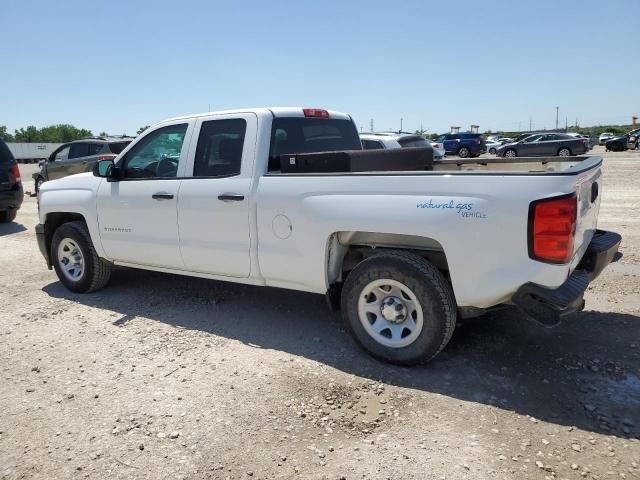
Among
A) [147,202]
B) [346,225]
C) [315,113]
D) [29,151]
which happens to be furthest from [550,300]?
[29,151]

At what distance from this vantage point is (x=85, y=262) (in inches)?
226

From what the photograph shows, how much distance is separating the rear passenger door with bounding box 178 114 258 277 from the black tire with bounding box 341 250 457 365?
108 cm

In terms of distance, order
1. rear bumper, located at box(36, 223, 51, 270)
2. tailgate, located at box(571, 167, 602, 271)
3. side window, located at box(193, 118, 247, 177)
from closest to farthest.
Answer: tailgate, located at box(571, 167, 602, 271) < side window, located at box(193, 118, 247, 177) < rear bumper, located at box(36, 223, 51, 270)

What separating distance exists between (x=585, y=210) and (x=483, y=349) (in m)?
1.30

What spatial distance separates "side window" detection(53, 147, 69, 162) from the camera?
1510 cm

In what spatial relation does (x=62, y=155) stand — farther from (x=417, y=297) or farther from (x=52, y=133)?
(x=52, y=133)

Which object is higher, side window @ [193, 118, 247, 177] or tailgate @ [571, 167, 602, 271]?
side window @ [193, 118, 247, 177]

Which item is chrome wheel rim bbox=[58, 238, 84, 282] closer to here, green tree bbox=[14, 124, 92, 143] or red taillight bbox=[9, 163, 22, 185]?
red taillight bbox=[9, 163, 22, 185]

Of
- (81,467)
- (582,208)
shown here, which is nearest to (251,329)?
(81,467)

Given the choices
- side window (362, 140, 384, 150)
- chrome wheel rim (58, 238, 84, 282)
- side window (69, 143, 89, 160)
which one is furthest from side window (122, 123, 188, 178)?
side window (69, 143, 89, 160)

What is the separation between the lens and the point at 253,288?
5867 mm

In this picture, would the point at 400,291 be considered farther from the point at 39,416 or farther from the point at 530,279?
the point at 39,416

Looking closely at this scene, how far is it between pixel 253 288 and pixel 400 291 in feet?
8.20

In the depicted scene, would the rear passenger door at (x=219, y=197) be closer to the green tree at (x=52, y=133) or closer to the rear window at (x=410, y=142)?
the rear window at (x=410, y=142)
